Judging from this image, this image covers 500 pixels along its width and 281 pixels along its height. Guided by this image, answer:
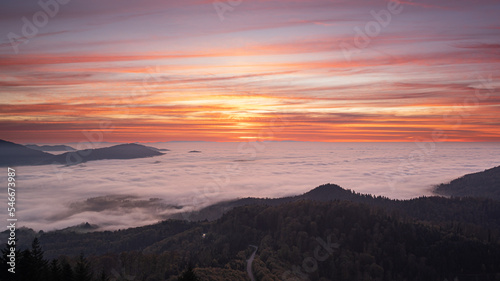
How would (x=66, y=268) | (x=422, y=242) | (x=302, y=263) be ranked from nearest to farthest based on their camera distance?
(x=66, y=268)
(x=302, y=263)
(x=422, y=242)

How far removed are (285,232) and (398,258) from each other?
56984mm

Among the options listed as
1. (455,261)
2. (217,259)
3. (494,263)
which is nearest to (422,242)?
(455,261)

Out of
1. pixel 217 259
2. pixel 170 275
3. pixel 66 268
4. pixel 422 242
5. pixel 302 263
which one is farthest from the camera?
pixel 422 242

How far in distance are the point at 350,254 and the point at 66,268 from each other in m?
142

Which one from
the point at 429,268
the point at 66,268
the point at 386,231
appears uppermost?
the point at 66,268

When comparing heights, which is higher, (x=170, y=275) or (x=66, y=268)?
(x=66, y=268)

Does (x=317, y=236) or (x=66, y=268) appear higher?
(x=66, y=268)

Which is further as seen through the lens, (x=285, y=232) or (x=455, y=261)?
(x=285, y=232)

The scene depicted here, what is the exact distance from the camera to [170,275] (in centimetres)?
13625

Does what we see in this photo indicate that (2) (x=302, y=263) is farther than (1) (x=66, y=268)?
Yes

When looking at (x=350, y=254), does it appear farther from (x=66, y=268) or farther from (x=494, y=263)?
(x=66, y=268)

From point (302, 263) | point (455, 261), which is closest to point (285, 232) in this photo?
point (302, 263)

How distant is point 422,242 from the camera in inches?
7126

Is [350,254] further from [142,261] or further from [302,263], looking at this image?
[142,261]
